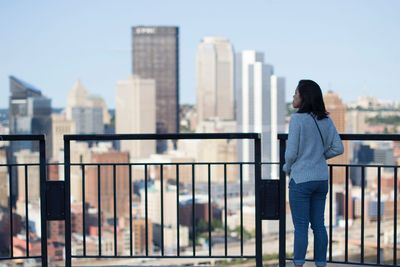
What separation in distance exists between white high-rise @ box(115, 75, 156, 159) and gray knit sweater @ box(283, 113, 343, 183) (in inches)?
3831

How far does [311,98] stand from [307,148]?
31cm

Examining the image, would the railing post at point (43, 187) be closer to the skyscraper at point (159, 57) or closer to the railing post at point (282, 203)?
the railing post at point (282, 203)

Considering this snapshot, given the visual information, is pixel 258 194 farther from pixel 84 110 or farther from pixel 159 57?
pixel 159 57

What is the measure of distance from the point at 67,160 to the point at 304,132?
1761 mm

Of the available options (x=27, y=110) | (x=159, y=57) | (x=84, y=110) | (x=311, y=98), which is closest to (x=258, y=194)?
(x=311, y=98)

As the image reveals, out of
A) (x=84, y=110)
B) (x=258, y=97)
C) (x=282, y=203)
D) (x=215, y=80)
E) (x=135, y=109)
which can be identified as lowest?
(x=282, y=203)

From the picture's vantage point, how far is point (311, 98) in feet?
15.7

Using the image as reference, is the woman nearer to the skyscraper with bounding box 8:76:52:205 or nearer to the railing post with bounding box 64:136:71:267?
the railing post with bounding box 64:136:71:267

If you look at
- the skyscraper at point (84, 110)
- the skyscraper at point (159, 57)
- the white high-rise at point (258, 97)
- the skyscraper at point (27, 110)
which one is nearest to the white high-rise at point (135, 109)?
the skyscraper at point (84, 110)

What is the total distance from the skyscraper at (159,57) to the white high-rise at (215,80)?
231 inches

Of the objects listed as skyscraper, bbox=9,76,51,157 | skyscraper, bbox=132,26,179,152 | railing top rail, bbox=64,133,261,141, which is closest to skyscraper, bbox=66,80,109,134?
skyscraper, bbox=9,76,51,157

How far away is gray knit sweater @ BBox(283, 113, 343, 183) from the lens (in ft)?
15.7

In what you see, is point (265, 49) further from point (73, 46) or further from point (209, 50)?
point (73, 46)

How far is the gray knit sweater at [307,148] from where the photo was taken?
478cm
